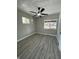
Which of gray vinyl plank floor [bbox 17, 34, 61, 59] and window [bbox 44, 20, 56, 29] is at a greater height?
window [bbox 44, 20, 56, 29]

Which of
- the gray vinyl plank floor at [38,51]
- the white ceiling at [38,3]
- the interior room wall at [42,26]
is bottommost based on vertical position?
the gray vinyl plank floor at [38,51]

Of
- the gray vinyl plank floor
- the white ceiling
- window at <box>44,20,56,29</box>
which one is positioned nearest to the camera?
the gray vinyl plank floor

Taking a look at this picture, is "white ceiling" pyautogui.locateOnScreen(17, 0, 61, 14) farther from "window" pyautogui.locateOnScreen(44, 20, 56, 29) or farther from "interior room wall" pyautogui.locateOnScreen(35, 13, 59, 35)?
"window" pyautogui.locateOnScreen(44, 20, 56, 29)

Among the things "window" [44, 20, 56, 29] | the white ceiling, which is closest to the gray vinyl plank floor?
the white ceiling

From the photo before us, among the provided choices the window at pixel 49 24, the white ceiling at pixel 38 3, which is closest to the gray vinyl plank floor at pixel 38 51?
the white ceiling at pixel 38 3

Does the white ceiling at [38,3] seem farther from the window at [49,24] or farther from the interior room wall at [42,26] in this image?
the window at [49,24]

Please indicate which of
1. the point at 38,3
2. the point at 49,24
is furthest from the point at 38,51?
the point at 49,24

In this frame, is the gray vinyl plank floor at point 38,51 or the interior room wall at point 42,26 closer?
the gray vinyl plank floor at point 38,51

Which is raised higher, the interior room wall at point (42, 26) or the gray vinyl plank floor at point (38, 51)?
the interior room wall at point (42, 26)
